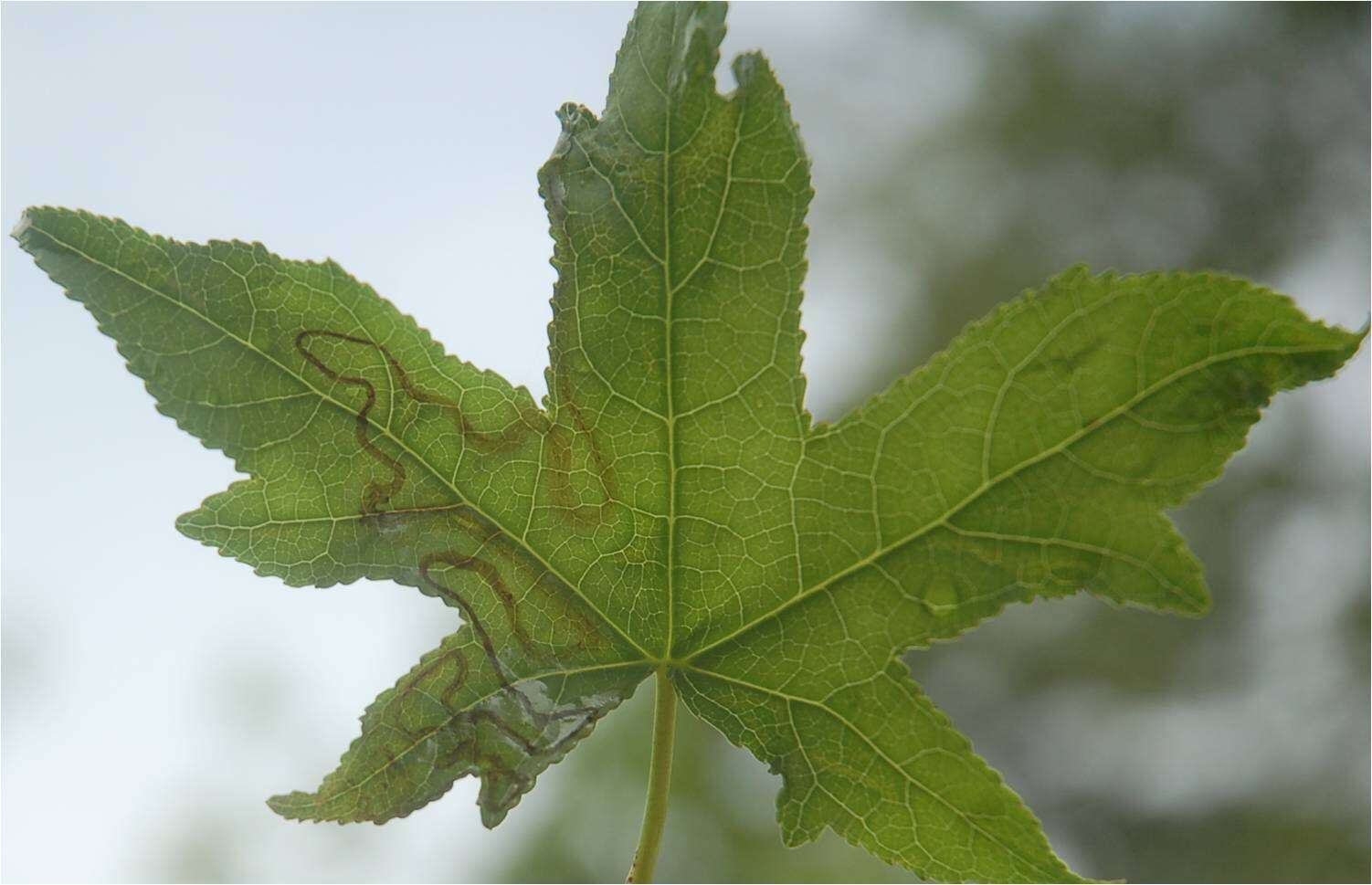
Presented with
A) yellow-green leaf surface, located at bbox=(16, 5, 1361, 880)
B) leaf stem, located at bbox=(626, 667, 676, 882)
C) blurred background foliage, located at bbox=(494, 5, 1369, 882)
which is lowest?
leaf stem, located at bbox=(626, 667, 676, 882)

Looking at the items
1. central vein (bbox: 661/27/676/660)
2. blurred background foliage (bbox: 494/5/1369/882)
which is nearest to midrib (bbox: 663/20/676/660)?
central vein (bbox: 661/27/676/660)

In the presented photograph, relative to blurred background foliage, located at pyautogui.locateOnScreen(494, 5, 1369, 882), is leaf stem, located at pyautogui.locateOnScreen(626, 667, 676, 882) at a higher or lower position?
lower

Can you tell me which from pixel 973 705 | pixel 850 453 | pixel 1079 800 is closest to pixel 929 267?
pixel 973 705

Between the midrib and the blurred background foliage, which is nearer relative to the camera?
the midrib

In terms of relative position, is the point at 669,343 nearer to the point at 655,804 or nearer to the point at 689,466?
the point at 689,466

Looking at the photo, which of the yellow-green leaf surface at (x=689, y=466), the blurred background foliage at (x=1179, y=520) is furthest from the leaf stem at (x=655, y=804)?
the blurred background foliage at (x=1179, y=520)

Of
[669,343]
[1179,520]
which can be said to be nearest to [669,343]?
[669,343]

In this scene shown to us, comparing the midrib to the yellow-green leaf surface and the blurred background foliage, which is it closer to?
the yellow-green leaf surface

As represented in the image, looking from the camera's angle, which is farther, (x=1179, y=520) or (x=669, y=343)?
(x=1179, y=520)

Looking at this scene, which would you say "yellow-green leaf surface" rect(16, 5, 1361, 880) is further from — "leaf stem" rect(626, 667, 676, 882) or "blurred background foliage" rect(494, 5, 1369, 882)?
"blurred background foliage" rect(494, 5, 1369, 882)
